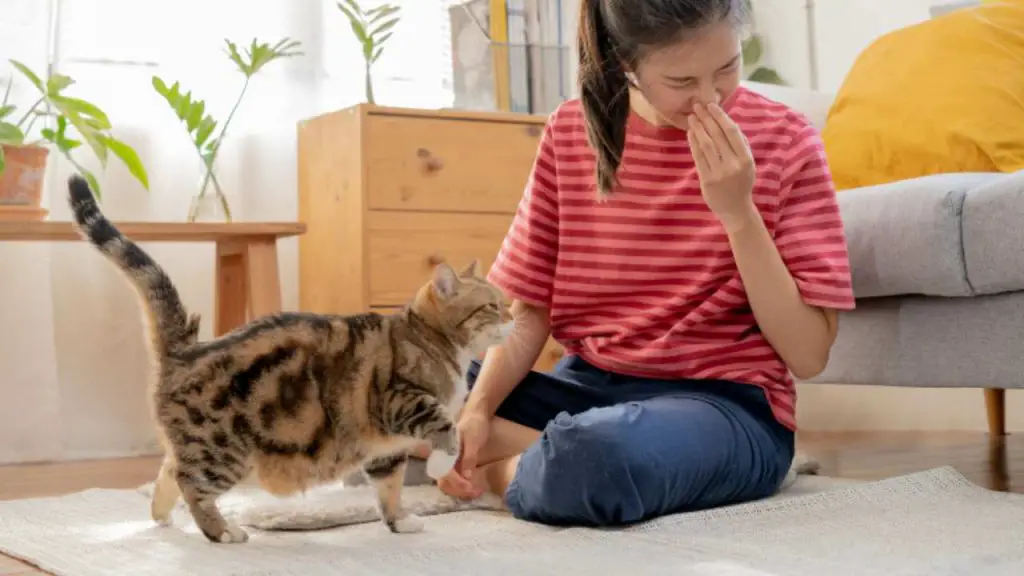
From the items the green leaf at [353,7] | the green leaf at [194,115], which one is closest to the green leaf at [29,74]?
the green leaf at [194,115]

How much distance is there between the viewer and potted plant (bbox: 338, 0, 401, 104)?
9.12 ft

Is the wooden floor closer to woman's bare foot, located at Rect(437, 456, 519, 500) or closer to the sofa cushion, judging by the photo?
the sofa cushion

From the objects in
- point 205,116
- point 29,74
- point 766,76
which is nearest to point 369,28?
point 205,116

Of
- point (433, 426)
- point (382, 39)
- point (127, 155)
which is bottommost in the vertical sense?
point (433, 426)

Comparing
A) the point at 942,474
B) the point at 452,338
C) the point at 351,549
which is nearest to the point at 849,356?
the point at 942,474

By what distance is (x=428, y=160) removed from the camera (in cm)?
259

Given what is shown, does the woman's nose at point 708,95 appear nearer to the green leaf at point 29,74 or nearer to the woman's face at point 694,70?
the woman's face at point 694,70

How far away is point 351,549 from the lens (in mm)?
1273

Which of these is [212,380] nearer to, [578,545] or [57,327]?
[578,545]

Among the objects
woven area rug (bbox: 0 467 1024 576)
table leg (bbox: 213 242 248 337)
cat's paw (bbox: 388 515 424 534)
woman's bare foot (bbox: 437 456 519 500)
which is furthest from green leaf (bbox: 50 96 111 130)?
cat's paw (bbox: 388 515 424 534)

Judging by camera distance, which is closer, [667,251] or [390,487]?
[390,487]

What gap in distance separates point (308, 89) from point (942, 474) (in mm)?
1880

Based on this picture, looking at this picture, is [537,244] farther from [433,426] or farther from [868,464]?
[868,464]

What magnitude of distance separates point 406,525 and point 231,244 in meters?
1.29
